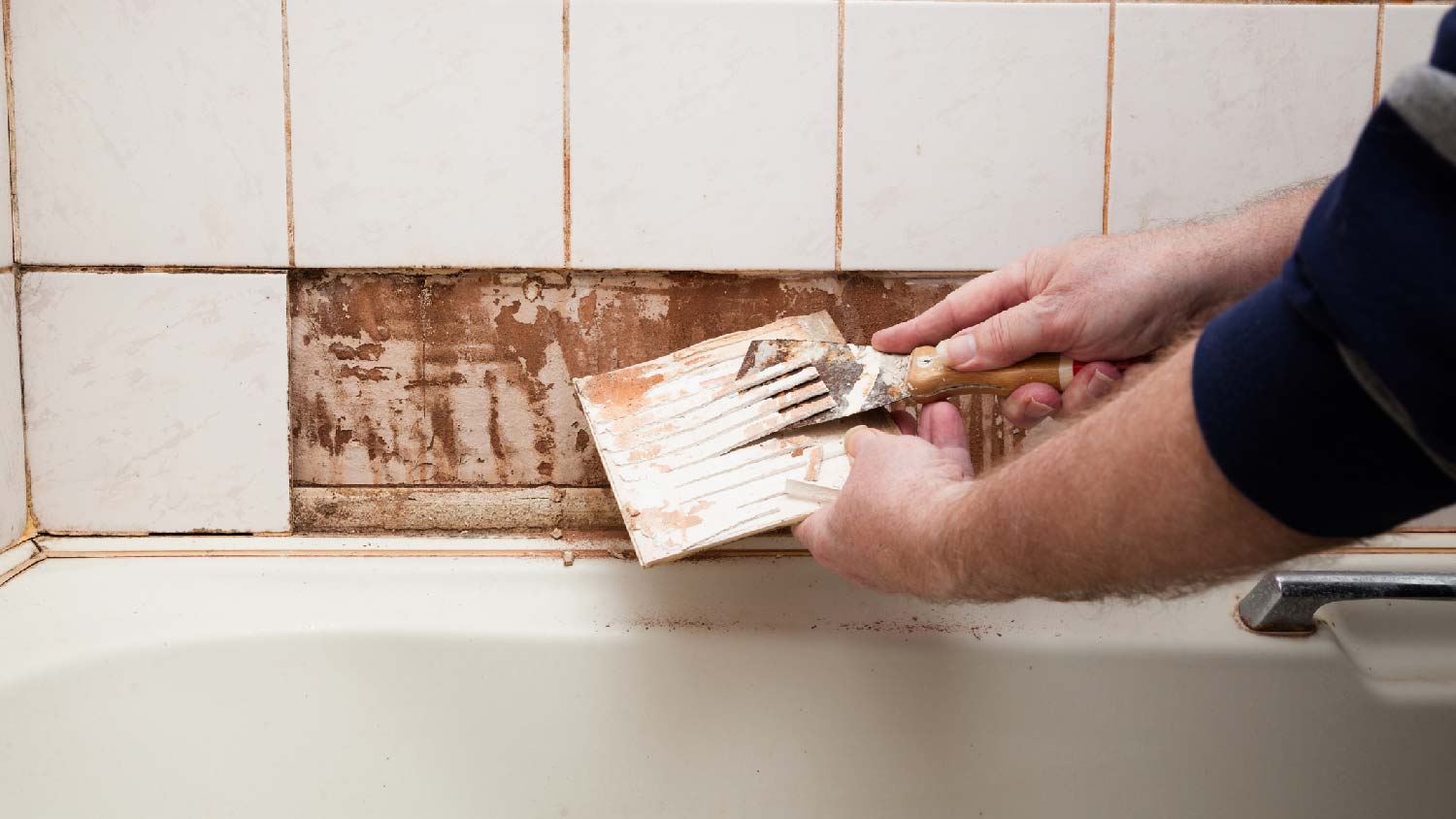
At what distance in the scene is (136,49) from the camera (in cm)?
88

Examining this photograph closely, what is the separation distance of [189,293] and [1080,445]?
2.80 ft

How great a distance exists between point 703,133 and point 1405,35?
71cm

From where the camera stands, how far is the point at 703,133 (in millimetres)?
915

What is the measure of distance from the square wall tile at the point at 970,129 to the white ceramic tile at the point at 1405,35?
0.95ft

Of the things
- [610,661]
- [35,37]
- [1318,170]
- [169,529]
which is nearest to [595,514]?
[610,661]

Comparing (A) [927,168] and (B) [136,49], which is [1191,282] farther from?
(B) [136,49]

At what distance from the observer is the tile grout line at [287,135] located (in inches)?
35.0

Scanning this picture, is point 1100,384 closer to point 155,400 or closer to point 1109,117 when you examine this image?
point 1109,117

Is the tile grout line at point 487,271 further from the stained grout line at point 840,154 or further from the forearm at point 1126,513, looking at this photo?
the forearm at point 1126,513

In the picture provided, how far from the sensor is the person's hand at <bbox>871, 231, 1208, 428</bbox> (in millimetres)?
731

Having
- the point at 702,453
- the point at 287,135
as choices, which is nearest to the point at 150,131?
the point at 287,135

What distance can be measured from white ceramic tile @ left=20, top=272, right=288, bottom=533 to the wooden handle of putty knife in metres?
0.63

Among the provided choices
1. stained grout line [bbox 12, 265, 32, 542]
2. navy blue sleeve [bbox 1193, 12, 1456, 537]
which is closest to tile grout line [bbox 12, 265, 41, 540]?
stained grout line [bbox 12, 265, 32, 542]

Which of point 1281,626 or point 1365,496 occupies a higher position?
point 1365,496
